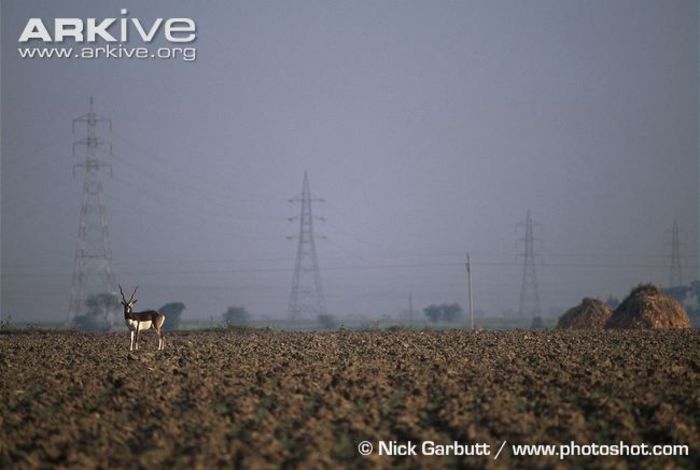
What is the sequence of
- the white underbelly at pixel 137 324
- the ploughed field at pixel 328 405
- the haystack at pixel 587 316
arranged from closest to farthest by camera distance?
the ploughed field at pixel 328 405 → the white underbelly at pixel 137 324 → the haystack at pixel 587 316

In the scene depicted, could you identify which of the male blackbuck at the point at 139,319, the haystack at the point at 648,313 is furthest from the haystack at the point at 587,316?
the male blackbuck at the point at 139,319

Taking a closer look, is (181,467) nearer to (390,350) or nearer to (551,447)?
(551,447)

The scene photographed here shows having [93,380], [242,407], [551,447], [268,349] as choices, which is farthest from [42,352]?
[551,447]

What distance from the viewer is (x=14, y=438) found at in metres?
16.9

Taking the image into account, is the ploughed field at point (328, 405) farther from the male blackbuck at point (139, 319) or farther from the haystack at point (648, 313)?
the haystack at point (648, 313)

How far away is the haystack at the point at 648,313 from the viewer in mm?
53500

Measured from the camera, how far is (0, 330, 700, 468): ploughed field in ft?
51.1

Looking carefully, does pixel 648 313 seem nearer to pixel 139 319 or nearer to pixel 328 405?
pixel 139 319

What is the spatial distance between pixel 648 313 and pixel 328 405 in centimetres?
3839

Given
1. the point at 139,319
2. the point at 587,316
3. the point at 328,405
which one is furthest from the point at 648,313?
the point at 328,405

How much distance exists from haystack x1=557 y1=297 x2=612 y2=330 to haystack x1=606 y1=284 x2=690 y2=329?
947 millimetres

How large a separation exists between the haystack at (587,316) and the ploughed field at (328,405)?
24.9 m

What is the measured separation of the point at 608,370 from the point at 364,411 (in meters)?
9.43

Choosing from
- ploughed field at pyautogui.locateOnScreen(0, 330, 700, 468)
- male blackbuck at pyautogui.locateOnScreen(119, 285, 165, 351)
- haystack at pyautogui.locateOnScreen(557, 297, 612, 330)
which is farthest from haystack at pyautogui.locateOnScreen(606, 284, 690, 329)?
male blackbuck at pyautogui.locateOnScreen(119, 285, 165, 351)
